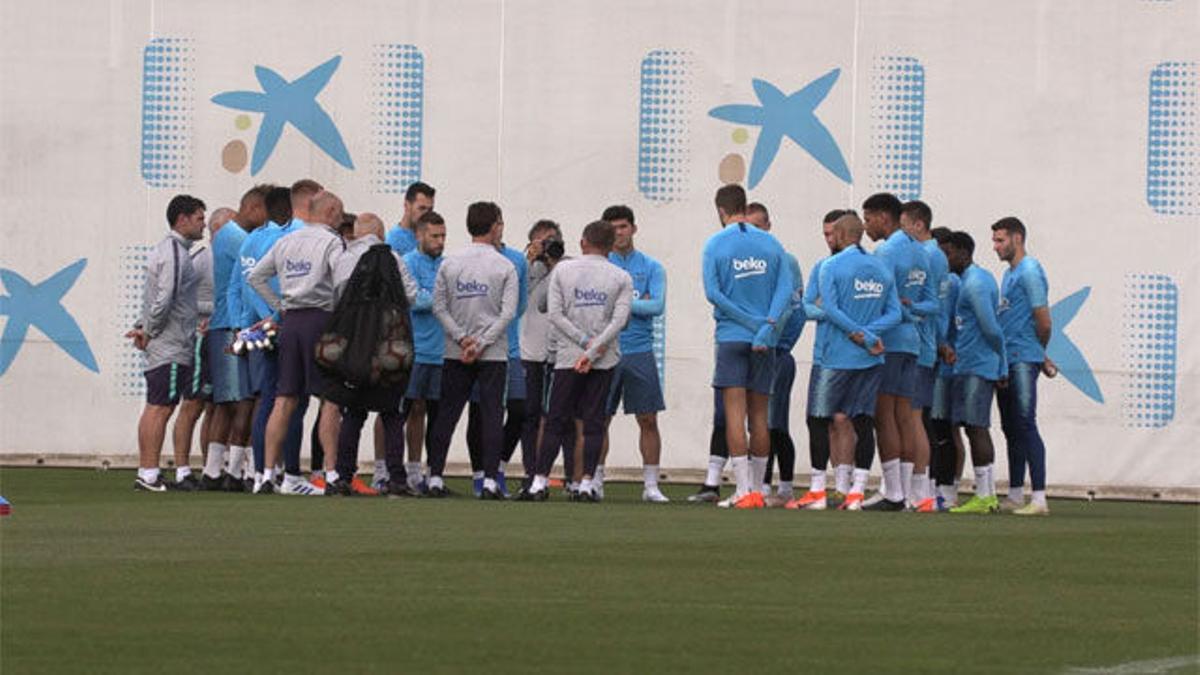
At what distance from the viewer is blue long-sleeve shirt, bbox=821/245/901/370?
600 inches

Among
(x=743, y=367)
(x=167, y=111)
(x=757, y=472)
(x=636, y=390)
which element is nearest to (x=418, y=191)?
(x=636, y=390)

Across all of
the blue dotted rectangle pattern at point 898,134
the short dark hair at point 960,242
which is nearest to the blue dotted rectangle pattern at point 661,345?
the blue dotted rectangle pattern at point 898,134

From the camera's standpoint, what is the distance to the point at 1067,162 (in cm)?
1889

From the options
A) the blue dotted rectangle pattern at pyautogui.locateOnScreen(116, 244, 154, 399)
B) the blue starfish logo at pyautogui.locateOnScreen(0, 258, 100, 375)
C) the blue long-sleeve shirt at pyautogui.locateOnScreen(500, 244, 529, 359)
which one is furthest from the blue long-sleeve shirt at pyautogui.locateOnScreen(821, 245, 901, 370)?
the blue starfish logo at pyautogui.locateOnScreen(0, 258, 100, 375)

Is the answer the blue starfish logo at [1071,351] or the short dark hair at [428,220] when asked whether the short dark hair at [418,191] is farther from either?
the blue starfish logo at [1071,351]

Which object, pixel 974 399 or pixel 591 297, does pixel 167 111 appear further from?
pixel 974 399

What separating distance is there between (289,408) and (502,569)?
5.98 metres

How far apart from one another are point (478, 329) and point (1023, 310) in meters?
3.33

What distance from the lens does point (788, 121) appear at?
19000 millimetres

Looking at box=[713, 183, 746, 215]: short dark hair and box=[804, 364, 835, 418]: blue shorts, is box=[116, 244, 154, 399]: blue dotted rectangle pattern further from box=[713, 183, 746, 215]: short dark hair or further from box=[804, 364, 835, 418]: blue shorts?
box=[804, 364, 835, 418]: blue shorts

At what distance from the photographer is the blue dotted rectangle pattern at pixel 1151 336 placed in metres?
18.8

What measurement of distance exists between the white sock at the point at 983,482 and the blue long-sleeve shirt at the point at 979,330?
0.61 meters

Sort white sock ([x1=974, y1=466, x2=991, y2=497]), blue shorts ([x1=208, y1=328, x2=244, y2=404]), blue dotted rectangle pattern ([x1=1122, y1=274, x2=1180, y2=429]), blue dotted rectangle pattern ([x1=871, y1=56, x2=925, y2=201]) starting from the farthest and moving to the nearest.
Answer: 1. blue dotted rectangle pattern ([x1=871, y1=56, x2=925, y2=201])
2. blue dotted rectangle pattern ([x1=1122, y1=274, x2=1180, y2=429])
3. blue shorts ([x1=208, y1=328, x2=244, y2=404])
4. white sock ([x1=974, y1=466, x2=991, y2=497])

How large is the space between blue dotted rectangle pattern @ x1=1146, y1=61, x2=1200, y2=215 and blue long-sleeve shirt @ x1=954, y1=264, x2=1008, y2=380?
3.33 m
